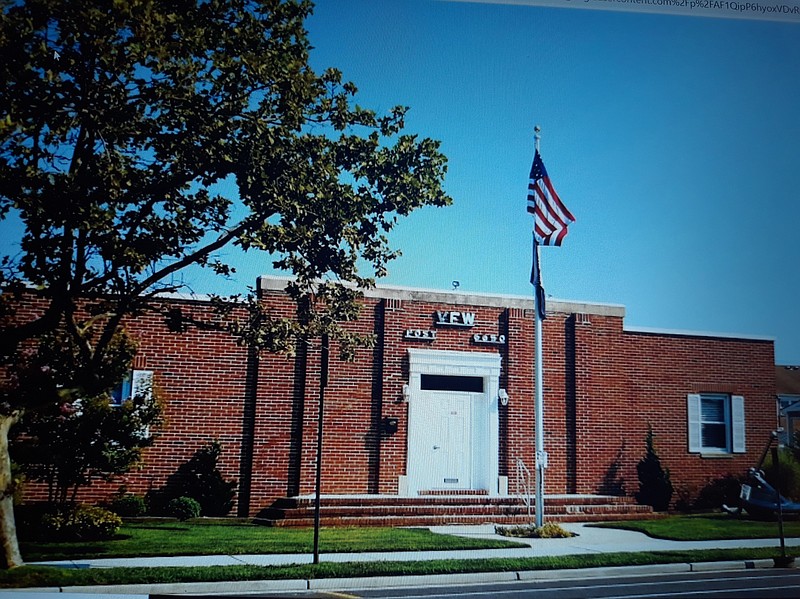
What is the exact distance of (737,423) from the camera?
7.32 metres

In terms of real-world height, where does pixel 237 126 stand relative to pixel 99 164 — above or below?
above

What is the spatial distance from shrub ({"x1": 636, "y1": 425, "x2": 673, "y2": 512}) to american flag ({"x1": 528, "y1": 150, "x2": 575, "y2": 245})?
80.4 inches

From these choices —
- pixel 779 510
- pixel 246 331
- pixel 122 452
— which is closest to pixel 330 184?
pixel 246 331

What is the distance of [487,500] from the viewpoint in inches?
275

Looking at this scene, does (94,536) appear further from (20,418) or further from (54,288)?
(54,288)

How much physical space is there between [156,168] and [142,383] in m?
1.64

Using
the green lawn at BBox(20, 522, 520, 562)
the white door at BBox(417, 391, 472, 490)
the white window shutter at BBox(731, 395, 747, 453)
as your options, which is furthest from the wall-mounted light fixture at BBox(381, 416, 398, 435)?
the white window shutter at BBox(731, 395, 747, 453)

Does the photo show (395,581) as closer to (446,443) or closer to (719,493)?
(446,443)

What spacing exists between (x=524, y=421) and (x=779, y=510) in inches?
88.5

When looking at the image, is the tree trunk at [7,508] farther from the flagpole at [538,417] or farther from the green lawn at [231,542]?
the flagpole at [538,417]

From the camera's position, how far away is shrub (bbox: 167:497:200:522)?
596 centimetres

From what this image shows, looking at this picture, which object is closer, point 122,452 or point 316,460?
point 122,452

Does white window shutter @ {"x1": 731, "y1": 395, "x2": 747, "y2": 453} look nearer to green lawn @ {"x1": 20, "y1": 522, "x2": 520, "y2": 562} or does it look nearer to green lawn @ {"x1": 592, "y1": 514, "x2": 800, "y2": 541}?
green lawn @ {"x1": 592, "y1": 514, "x2": 800, "y2": 541}

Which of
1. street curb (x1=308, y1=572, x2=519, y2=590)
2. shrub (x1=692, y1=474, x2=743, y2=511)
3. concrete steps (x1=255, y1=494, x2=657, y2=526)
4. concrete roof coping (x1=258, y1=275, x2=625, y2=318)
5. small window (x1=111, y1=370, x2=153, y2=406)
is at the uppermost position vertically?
concrete roof coping (x1=258, y1=275, x2=625, y2=318)
